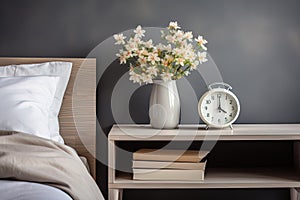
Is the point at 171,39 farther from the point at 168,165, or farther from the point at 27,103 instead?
the point at 27,103

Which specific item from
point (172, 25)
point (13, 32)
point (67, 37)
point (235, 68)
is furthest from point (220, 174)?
point (13, 32)

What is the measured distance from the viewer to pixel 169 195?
3070mm

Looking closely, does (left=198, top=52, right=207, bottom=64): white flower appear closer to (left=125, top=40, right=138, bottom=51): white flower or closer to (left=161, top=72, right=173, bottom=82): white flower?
(left=161, top=72, right=173, bottom=82): white flower

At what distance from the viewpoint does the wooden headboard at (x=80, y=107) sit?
300 cm

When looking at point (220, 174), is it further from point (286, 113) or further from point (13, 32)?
point (13, 32)

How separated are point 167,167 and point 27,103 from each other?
2.44 feet

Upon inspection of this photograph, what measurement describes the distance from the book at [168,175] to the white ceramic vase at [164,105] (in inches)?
10.1

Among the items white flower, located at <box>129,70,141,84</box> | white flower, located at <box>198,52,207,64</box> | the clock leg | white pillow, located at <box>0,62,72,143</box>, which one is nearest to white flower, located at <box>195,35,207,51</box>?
white flower, located at <box>198,52,207,64</box>

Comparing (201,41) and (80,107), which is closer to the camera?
(201,41)

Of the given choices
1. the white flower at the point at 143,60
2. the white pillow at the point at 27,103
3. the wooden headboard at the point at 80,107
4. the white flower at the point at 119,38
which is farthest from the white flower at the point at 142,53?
the white pillow at the point at 27,103

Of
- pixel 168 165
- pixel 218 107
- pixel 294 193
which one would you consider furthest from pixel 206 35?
pixel 294 193

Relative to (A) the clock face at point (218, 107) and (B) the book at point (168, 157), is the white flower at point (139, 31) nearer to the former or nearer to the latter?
(A) the clock face at point (218, 107)

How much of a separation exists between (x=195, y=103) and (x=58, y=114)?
2.48 feet

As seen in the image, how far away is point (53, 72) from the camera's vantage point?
294 centimetres
